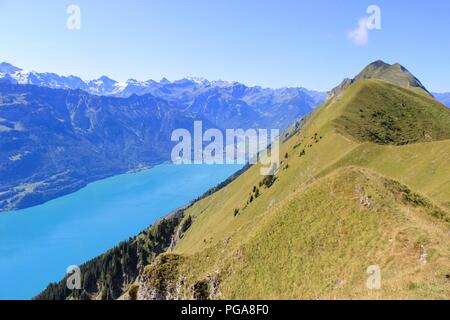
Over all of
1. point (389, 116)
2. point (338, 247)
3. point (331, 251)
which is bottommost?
point (331, 251)

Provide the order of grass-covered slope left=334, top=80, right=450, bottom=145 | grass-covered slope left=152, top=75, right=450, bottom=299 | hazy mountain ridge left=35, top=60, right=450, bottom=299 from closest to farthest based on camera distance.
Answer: grass-covered slope left=152, top=75, right=450, bottom=299
hazy mountain ridge left=35, top=60, right=450, bottom=299
grass-covered slope left=334, top=80, right=450, bottom=145

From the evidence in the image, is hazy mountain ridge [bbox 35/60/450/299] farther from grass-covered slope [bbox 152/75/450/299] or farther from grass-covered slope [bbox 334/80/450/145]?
grass-covered slope [bbox 334/80/450/145]

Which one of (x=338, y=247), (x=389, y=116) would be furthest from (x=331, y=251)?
(x=389, y=116)

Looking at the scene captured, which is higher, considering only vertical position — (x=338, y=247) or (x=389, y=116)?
(x=389, y=116)

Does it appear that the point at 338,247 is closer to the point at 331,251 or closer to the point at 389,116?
the point at 331,251

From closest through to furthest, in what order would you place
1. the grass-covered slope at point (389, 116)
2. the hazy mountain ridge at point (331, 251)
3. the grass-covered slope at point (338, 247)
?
the grass-covered slope at point (338, 247), the hazy mountain ridge at point (331, 251), the grass-covered slope at point (389, 116)

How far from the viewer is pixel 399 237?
1363 inches

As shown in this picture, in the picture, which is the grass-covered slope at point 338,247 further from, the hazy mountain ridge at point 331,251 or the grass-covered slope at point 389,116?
the grass-covered slope at point 389,116

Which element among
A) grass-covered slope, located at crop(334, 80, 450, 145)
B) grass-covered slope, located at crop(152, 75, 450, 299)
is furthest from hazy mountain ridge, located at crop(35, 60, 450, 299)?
grass-covered slope, located at crop(334, 80, 450, 145)

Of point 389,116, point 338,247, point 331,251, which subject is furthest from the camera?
point 389,116

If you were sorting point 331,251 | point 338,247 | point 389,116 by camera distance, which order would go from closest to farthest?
point 338,247
point 331,251
point 389,116

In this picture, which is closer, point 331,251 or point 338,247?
point 338,247

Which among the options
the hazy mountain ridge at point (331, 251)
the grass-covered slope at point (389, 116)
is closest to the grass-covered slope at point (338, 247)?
the hazy mountain ridge at point (331, 251)
